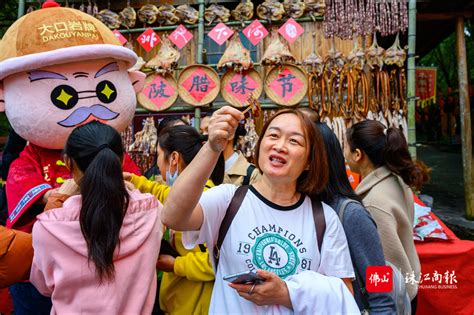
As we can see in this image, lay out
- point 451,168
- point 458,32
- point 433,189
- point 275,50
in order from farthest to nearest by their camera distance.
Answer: point 451,168 < point 433,189 < point 458,32 < point 275,50

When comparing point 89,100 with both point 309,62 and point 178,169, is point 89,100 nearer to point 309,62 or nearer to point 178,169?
point 178,169

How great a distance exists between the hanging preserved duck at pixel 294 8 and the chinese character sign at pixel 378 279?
16.0ft

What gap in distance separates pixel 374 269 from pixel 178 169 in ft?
4.57

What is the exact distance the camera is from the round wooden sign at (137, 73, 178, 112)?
232 inches

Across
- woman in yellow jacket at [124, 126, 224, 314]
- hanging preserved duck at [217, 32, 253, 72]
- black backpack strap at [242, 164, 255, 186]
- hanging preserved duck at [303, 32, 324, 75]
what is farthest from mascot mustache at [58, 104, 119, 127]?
hanging preserved duck at [303, 32, 324, 75]

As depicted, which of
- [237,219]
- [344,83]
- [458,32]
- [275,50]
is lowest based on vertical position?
[237,219]

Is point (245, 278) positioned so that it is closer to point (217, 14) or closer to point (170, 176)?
point (170, 176)

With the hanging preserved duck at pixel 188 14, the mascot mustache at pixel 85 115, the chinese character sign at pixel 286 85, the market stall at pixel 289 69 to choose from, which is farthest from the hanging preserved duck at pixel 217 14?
the mascot mustache at pixel 85 115

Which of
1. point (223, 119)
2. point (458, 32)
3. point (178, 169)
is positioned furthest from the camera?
point (458, 32)

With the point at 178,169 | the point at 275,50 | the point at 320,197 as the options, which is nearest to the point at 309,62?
the point at 275,50

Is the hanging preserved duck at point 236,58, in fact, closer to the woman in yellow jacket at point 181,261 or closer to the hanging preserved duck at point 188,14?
the hanging preserved duck at point 188,14

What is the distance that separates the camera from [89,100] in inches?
108

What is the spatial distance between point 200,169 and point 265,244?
0.45m

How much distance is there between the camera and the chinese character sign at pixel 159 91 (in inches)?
233
